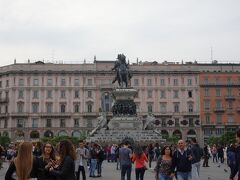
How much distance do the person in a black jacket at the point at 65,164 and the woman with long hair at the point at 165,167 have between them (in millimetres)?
4567

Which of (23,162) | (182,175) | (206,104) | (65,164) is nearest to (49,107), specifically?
(206,104)

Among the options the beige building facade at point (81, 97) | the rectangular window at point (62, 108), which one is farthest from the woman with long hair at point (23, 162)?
the rectangular window at point (62, 108)

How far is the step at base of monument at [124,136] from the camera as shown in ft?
138

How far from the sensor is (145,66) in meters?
100

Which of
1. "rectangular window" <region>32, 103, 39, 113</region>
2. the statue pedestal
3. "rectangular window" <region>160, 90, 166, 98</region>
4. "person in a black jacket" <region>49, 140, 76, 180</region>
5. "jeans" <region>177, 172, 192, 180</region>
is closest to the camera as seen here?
"person in a black jacket" <region>49, 140, 76, 180</region>

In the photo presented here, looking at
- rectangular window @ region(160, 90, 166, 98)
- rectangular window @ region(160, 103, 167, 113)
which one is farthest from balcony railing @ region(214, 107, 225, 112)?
rectangular window @ region(160, 90, 166, 98)

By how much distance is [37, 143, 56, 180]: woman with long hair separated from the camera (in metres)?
8.16

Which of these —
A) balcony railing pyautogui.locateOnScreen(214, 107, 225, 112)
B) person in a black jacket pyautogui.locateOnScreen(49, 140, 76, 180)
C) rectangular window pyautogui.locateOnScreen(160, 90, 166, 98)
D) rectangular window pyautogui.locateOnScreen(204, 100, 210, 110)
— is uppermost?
rectangular window pyautogui.locateOnScreen(160, 90, 166, 98)

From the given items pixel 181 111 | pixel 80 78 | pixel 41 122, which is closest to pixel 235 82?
pixel 181 111

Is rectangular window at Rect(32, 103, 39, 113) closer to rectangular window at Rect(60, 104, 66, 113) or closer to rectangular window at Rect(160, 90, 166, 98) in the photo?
rectangular window at Rect(60, 104, 66, 113)

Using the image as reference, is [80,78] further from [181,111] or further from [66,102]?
[181,111]

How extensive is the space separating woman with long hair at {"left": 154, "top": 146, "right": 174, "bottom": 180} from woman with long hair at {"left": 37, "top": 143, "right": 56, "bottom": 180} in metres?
4.51

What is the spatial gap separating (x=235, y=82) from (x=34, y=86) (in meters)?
42.4

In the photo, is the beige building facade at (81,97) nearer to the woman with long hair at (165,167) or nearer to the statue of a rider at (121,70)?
the statue of a rider at (121,70)
